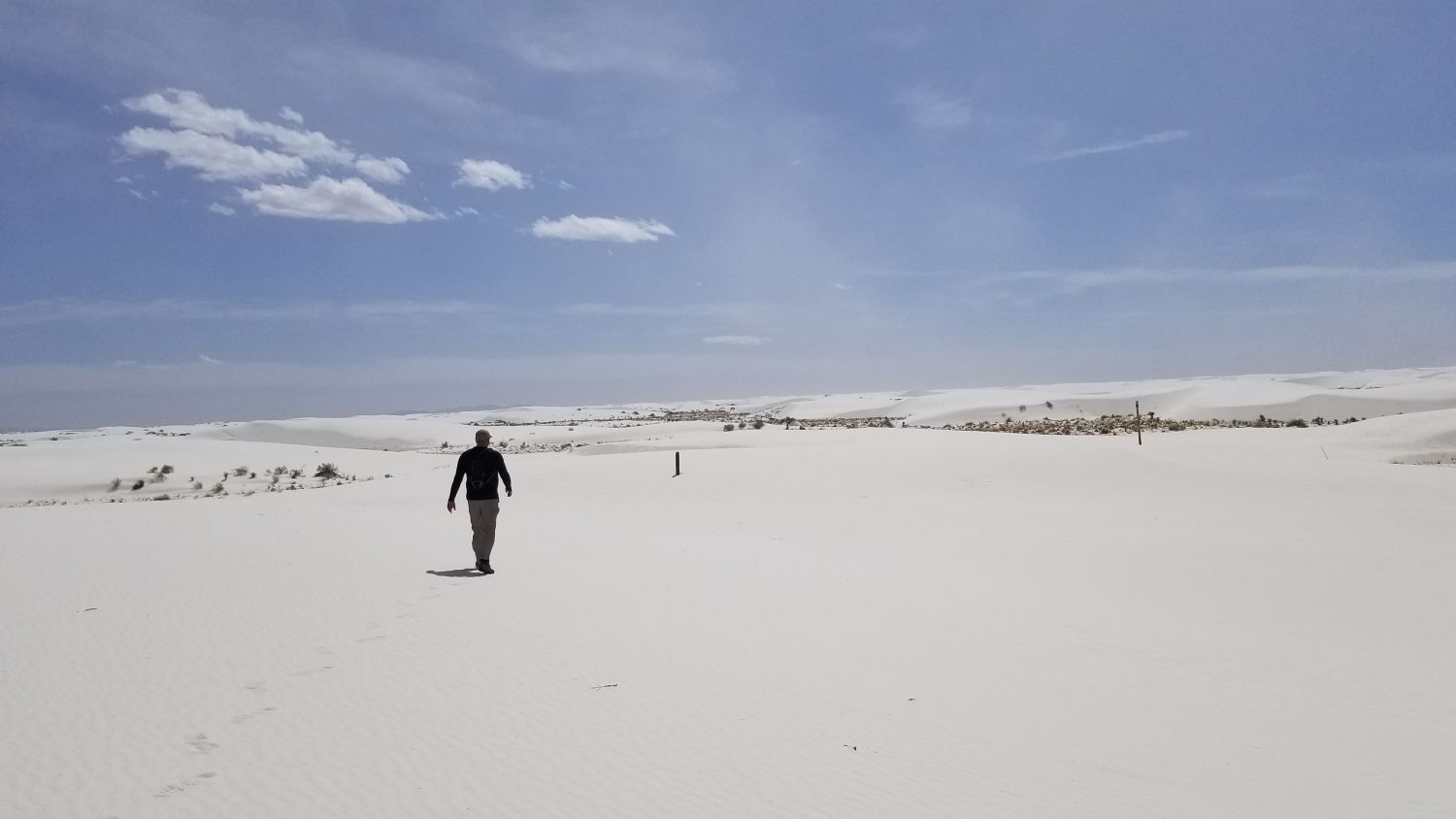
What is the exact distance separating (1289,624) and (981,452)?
574 inches

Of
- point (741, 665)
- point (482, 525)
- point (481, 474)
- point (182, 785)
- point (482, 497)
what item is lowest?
point (741, 665)

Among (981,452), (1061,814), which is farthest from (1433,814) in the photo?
(981,452)

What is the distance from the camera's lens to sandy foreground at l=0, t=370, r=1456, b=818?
374 centimetres

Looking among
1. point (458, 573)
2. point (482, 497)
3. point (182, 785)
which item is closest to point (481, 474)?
point (482, 497)

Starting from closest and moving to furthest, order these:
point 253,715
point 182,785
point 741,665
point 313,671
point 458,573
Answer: point 182,785, point 253,715, point 313,671, point 741,665, point 458,573

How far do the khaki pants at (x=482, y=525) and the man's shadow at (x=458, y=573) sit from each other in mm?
200

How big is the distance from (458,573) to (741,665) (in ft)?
15.8

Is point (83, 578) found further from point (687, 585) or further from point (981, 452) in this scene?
point (981, 452)

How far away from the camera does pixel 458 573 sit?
360 inches

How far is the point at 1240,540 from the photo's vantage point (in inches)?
462

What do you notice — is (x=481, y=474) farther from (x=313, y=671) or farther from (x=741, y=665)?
(x=741, y=665)

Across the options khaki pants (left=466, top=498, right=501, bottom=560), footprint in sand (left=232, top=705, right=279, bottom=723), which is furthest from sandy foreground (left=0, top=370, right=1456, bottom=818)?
khaki pants (left=466, top=498, right=501, bottom=560)

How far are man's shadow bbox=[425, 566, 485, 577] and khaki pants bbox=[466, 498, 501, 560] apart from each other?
20cm

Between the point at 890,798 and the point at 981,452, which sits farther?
the point at 981,452
